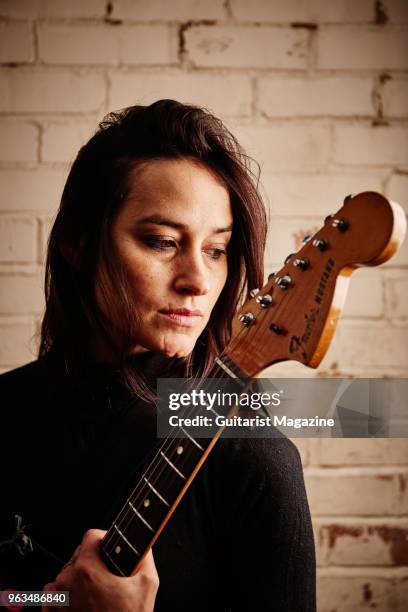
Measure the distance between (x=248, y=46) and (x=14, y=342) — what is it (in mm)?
756

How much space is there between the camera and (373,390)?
74 centimetres

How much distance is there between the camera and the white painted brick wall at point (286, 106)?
97 cm

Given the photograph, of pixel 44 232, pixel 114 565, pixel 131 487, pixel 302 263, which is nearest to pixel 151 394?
pixel 131 487

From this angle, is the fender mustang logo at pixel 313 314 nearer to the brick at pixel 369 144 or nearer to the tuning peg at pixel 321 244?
the tuning peg at pixel 321 244

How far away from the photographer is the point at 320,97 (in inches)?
38.2

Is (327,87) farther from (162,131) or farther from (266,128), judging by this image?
(162,131)

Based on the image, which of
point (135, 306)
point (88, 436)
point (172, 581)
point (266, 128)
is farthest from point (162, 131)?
point (172, 581)

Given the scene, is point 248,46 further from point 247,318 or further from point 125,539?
point 125,539

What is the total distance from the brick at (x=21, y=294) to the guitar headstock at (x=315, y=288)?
59cm

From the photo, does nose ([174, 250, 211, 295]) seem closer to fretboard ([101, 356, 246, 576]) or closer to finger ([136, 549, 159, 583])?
fretboard ([101, 356, 246, 576])

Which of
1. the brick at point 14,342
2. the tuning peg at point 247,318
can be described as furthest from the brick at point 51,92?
the tuning peg at point 247,318

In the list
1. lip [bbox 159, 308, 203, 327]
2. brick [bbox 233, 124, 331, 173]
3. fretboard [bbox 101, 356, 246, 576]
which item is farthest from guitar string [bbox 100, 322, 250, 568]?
brick [bbox 233, 124, 331, 173]

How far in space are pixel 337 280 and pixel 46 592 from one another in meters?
0.51

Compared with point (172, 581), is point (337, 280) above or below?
above
